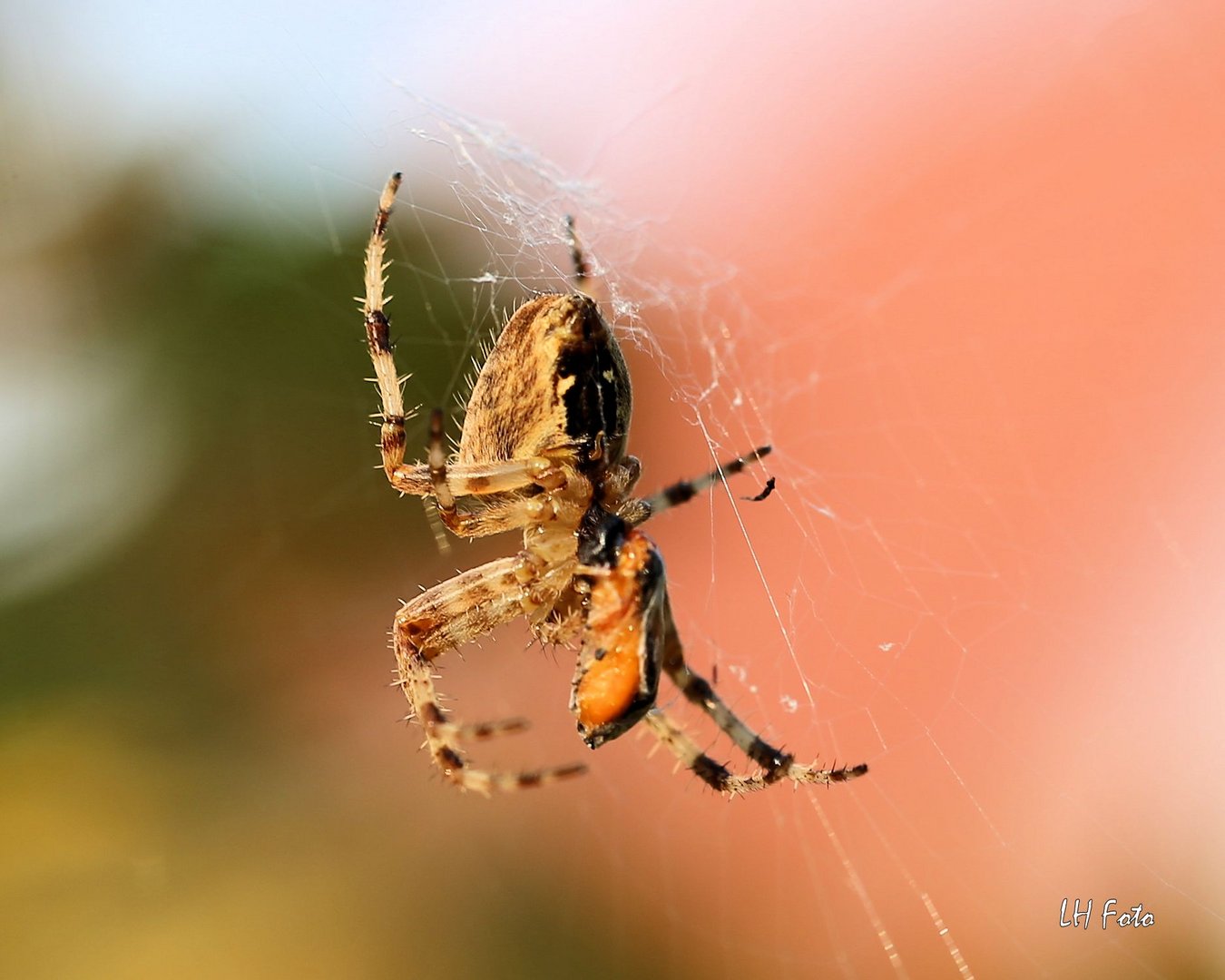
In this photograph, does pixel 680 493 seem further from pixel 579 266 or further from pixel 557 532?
pixel 579 266

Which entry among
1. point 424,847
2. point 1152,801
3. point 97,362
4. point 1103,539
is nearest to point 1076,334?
point 1103,539

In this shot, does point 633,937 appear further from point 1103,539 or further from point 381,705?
point 1103,539

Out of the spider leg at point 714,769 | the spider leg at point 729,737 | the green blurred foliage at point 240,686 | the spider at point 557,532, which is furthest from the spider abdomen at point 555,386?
the green blurred foliage at point 240,686

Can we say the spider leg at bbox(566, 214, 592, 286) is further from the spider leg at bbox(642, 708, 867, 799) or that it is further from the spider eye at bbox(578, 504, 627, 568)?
the spider leg at bbox(642, 708, 867, 799)

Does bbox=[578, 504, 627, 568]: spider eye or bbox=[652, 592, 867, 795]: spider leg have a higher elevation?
bbox=[578, 504, 627, 568]: spider eye

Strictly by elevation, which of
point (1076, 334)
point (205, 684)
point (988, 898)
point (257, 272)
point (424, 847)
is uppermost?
point (257, 272)

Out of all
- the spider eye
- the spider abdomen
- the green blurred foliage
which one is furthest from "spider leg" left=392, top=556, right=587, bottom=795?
the green blurred foliage
